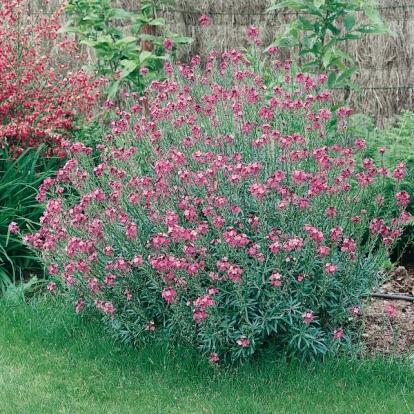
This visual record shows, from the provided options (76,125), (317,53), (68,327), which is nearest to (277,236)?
(68,327)

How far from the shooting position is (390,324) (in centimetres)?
452

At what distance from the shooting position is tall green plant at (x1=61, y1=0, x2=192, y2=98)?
6.27 m

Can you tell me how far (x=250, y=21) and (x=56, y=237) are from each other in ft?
12.7

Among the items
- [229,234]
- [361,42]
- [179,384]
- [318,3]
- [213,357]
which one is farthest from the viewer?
[361,42]

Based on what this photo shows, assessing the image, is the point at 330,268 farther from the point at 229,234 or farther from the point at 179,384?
the point at 179,384

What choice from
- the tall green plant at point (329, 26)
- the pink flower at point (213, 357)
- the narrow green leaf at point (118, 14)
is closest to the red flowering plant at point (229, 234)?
the pink flower at point (213, 357)

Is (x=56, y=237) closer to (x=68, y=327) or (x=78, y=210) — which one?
(x=78, y=210)

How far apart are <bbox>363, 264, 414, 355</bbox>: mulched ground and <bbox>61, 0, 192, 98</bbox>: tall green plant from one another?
2.74 m

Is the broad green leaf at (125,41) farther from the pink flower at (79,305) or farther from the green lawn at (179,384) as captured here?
the green lawn at (179,384)

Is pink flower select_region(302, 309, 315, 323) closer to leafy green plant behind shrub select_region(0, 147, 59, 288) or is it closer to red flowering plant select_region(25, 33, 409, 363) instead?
red flowering plant select_region(25, 33, 409, 363)

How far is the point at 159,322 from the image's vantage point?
14.5ft

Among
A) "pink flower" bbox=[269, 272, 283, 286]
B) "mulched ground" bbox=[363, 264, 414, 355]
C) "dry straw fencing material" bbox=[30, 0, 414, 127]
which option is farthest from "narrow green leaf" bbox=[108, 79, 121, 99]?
"pink flower" bbox=[269, 272, 283, 286]

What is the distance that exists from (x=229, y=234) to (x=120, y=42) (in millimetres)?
3220

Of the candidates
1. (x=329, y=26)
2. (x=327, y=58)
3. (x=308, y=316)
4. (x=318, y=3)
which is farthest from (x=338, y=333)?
(x=329, y=26)
